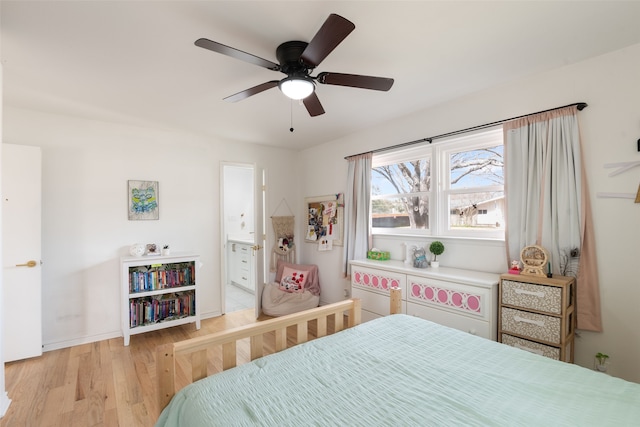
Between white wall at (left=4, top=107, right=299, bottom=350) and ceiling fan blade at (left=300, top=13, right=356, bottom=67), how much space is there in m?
2.72

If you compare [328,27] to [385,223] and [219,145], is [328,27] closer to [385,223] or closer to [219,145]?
[385,223]

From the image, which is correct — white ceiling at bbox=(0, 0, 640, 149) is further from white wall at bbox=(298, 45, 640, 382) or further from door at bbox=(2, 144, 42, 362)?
door at bbox=(2, 144, 42, 362)

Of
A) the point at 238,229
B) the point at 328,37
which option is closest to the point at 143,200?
the point at 238,229

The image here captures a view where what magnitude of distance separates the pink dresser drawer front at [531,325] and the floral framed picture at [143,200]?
375 cm

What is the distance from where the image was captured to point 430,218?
3.03 m

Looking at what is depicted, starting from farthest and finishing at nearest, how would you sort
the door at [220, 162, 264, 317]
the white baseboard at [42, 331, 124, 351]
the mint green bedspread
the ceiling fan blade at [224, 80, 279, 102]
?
the door at [220, 162, 264, 317]
the white baseboard at [42, 331, 124, 351]
the ceiling fan blade at [224, 80, 279, 102]
the mint green bedspread

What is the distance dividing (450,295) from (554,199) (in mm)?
1067

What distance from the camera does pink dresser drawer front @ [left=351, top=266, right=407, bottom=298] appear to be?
282 cm

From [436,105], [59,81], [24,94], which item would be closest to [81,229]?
[24,94]

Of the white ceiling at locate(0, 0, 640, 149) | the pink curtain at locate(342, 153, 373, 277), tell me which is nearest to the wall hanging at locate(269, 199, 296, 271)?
the pink curtain at locate(342, 153, 373, 277)

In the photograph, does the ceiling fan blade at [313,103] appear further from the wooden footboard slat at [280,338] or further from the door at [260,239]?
the door at [260,239]

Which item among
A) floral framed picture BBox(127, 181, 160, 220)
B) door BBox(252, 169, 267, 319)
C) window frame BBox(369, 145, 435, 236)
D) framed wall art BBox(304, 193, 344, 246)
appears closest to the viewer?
window frame BBox(369, 145, 435, 236)

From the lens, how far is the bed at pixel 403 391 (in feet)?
3.30

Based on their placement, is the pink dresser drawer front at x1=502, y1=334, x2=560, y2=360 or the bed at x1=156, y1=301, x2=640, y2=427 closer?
the bed at x1=156, y1=301, x2=640, y2=427
